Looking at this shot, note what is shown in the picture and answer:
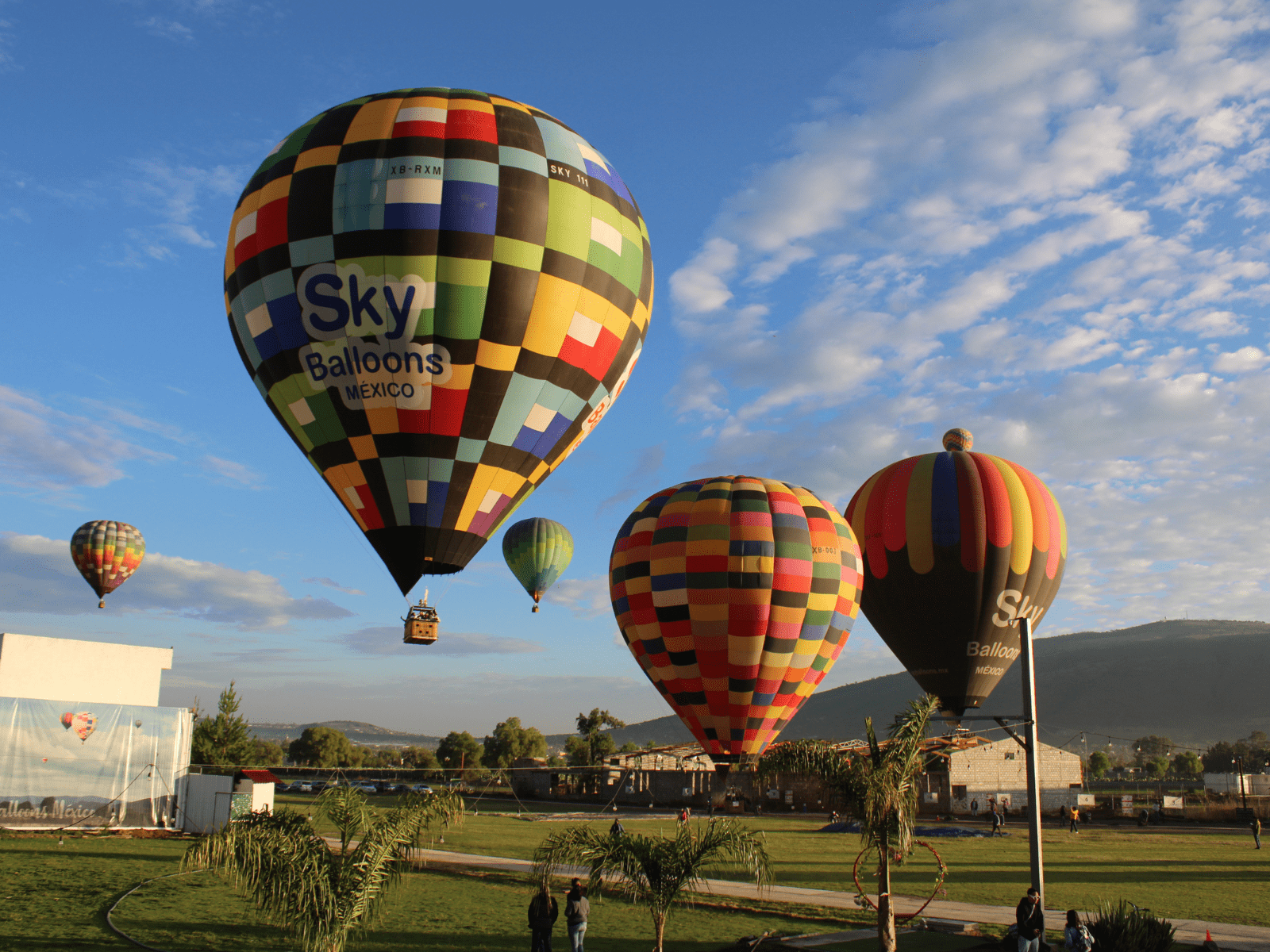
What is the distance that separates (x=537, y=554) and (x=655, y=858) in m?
38.0

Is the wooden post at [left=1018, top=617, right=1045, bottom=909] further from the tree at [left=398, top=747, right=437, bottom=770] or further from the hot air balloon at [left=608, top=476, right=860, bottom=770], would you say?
the tree at [left=398, top=747, right=437, bottom=770]

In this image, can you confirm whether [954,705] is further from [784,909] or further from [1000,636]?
[784,909]

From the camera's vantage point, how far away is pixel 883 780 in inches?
540

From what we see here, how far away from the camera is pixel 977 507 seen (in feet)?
99.5

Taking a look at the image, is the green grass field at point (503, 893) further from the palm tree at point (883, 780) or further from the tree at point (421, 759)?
the tree at point (421, 759)

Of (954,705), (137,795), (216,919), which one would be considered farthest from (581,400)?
(137,795)

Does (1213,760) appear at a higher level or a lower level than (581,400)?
lower

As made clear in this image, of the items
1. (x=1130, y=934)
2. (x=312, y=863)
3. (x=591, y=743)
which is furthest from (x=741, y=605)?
(x=591, y=743)

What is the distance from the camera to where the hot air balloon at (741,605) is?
88.0 ft

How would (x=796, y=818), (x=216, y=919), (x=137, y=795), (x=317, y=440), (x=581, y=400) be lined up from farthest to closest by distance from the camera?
(x=796, y=818) → (x=137, y=795) → (x=581, y=400) → (x=317, y=440) → (x=216, y=919)

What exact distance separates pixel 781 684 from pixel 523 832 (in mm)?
14472

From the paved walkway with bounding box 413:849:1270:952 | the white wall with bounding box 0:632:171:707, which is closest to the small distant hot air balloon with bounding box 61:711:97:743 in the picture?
the white wall with bounding box 0:632:171:707

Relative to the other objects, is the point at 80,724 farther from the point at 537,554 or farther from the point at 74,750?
the point at 537,554

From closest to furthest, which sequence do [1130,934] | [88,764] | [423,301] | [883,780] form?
1. [1130,934]
2. [883,780]
3. [423,301]
4. [88,764]
